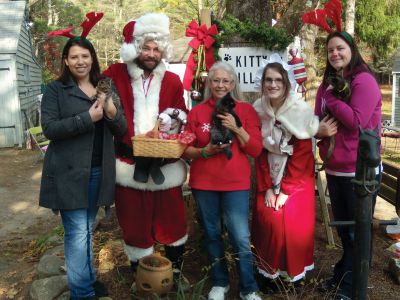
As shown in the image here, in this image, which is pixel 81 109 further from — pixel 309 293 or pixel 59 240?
pixel 59 240

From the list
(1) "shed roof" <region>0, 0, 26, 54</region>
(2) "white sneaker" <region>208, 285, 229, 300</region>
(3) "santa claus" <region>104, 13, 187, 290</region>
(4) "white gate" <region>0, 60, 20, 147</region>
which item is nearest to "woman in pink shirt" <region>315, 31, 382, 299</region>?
(2) "white sneaker" <region>208, 285, 229, 300</region>

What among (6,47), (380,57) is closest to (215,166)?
(6,47)

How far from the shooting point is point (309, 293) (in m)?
3.39

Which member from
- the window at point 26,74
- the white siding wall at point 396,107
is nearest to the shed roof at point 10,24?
the window at point 26,74

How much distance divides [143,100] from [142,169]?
1.80 ft

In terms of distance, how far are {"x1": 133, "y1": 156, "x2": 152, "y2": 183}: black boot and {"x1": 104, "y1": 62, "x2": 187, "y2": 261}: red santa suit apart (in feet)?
0.29

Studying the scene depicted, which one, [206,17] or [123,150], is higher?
[206,17]

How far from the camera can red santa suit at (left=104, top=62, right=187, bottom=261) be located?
341 cm

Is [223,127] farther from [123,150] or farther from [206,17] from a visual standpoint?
[206,17]

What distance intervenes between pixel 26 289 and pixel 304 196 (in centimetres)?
265

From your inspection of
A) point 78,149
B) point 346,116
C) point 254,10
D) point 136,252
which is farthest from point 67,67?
point 254,10

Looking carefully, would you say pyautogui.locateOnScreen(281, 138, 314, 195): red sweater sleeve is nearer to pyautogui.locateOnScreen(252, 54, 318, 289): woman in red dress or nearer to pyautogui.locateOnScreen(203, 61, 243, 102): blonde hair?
pyautogui.locateOnScreen(252, 54, 318, 289): woman in red dress

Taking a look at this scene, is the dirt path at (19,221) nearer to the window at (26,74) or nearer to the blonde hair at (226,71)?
the blonde hair at (226,71)

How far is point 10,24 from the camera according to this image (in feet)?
46.2
